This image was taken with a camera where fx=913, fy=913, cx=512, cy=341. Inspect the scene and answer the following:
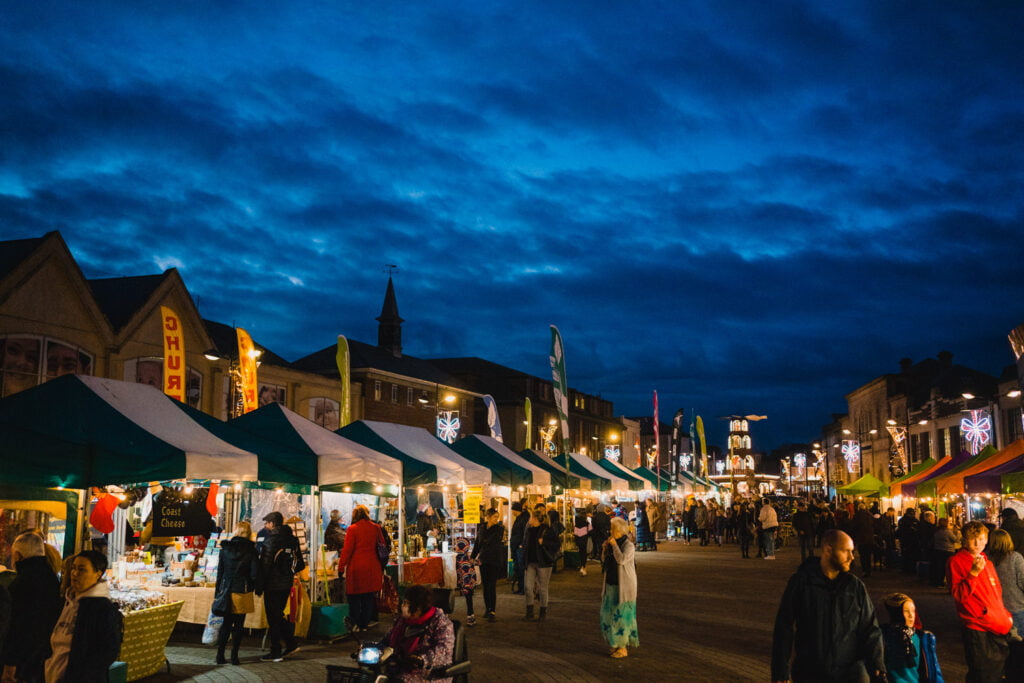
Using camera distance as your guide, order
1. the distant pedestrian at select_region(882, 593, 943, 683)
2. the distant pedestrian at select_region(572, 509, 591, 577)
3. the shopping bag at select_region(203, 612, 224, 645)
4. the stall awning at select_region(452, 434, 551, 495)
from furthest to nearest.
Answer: the distant pedestrian at select_region(572, 509, 591, 577) → the stall awning at select_region(452, 434, 551, 495) → the shopping bag at select_region(203, 612, 224, 645) → the distant pedestrian at select_region(882, 593, 943, 683)

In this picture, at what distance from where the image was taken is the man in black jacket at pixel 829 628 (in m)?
5.17

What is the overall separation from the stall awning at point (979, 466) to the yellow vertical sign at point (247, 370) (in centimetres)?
1469

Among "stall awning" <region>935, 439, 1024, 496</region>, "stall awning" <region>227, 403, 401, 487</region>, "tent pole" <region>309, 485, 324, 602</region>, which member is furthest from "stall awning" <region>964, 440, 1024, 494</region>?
"tent pole" <region>309, 485, 324, 602</region>

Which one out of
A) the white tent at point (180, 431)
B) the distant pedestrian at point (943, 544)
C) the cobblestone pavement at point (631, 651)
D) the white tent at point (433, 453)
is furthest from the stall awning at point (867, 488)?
the white tent at point (180, 431)

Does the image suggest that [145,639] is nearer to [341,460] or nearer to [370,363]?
[341,460]

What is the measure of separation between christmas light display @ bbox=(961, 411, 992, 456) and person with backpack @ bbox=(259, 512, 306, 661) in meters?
27.1

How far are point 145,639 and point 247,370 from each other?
10017 millimetres

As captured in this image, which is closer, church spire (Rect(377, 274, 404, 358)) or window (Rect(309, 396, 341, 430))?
window (Rect(309, 396, 341, 430))

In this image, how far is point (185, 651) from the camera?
38.0ft

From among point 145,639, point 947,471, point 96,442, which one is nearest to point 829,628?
point 145,639

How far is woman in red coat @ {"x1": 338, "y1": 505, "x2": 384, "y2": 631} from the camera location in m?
12.6

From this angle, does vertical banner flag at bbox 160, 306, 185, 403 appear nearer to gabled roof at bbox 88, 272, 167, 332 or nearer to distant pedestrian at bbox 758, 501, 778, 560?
gabled roof at bbox 88, 272, 167, 332

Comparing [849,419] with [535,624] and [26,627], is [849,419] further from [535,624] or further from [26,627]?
[26,627]

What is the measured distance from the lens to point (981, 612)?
8.24 m
